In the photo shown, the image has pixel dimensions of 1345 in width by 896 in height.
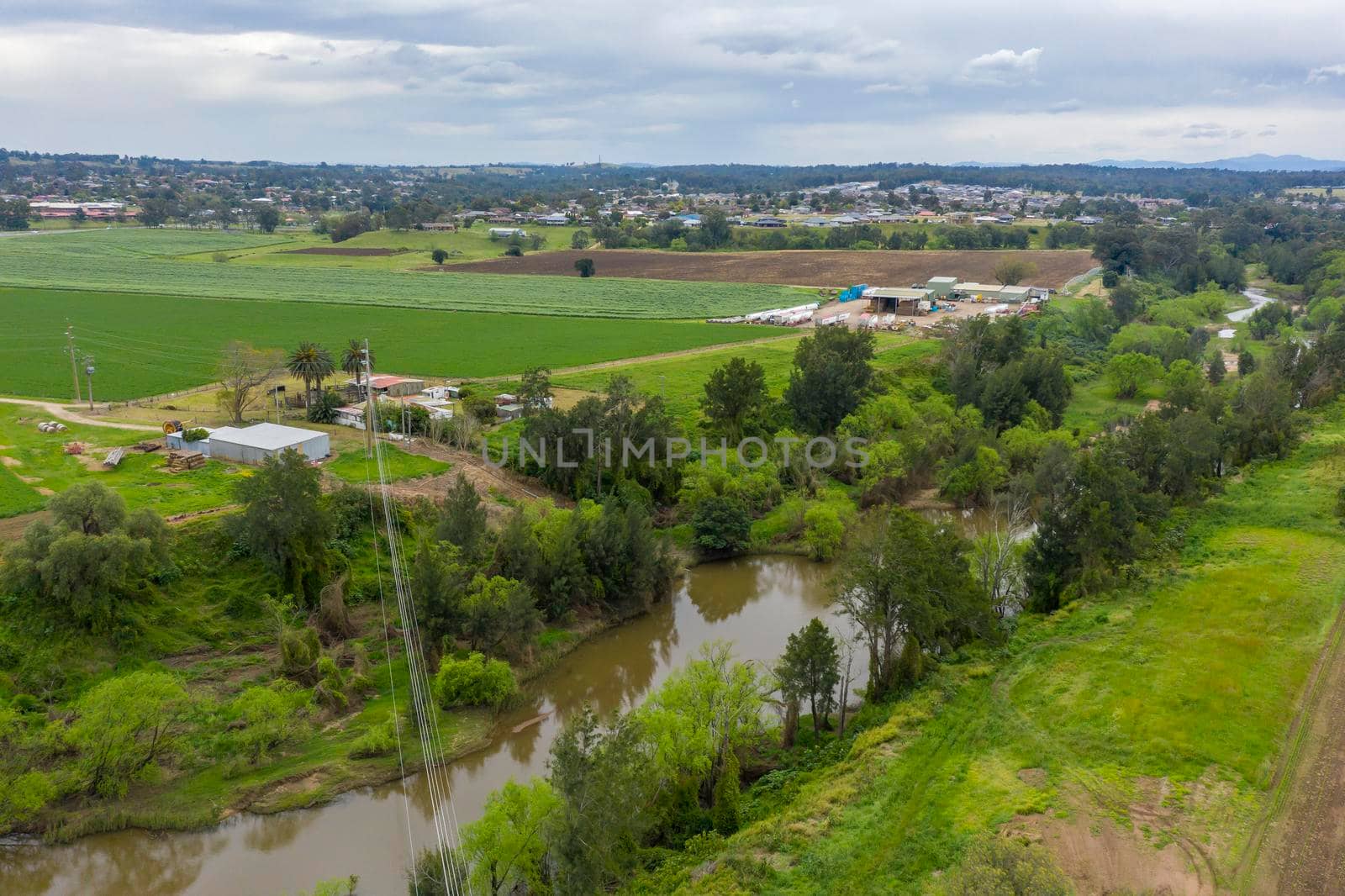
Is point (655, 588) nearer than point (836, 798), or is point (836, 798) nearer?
point (836, 798)

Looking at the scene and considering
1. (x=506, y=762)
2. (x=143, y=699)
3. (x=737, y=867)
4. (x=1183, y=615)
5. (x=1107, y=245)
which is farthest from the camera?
(x=1107, y=245)

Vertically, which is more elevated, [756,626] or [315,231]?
[315,231]

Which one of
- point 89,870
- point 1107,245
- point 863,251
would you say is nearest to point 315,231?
point 863,251

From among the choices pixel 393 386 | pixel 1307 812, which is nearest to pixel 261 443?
pixel 393 386

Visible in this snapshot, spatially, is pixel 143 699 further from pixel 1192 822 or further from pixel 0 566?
pixel 1192 822

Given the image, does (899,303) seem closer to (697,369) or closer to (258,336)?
(697,369)
